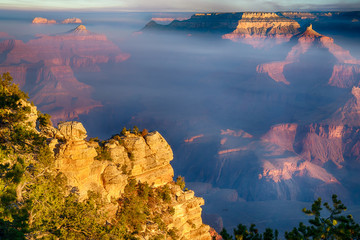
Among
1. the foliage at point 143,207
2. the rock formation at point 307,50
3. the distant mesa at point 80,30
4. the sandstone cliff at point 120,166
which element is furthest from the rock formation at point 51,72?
the foliage at point 143,207

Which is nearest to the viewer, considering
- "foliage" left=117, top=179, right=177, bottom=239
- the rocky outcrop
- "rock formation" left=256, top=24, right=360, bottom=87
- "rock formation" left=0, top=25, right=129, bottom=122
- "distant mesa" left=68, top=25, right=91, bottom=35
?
"foliage" left=117, top=179, right=177, bottom=239

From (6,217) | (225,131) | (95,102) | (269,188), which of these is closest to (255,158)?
(269,188)

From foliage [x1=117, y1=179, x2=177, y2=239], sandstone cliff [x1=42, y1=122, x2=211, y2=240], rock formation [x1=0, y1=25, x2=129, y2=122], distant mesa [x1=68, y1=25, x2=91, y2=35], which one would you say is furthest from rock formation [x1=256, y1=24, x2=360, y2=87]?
foliage [x1=117, y1=179, x2=177, y2=239]

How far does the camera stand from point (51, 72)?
14575 centimetres

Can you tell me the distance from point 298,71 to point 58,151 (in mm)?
171889

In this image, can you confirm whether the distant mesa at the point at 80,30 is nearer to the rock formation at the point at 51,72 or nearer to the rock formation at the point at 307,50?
the rock formation at the point at 51,72

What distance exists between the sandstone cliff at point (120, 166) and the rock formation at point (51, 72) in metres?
103

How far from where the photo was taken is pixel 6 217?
1323 centimetres

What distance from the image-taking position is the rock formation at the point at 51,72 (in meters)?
131

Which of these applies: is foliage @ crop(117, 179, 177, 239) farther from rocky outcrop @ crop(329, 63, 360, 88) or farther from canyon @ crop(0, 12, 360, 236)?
rocky outcrop @ crop(329, 63, 360, 88)

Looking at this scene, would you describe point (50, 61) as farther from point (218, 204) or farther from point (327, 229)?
point (327, 229)

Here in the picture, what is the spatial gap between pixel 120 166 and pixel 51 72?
13639 cm

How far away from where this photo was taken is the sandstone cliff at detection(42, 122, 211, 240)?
2018 centimetres

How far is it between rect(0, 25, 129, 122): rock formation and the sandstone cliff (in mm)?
103422
